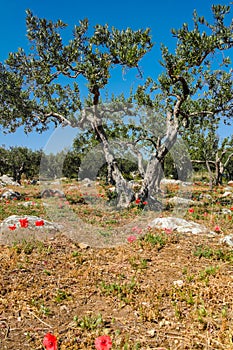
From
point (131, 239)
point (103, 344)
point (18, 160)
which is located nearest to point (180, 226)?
point (131, 239)

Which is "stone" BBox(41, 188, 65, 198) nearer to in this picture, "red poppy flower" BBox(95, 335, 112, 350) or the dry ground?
the dry ground

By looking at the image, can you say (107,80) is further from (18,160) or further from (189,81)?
(18,160)

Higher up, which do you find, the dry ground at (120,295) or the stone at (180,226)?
the stone at (180,226)

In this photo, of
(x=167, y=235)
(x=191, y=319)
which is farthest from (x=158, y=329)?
(x=167, y=235)

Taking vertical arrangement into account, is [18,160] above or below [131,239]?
above

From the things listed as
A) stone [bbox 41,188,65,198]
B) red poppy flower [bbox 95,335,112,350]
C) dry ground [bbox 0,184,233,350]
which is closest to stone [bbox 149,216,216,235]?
dry ground [bbox 0,184,233,350]

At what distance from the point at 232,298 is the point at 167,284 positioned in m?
1.19

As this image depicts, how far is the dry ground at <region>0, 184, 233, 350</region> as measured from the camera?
4020 mm

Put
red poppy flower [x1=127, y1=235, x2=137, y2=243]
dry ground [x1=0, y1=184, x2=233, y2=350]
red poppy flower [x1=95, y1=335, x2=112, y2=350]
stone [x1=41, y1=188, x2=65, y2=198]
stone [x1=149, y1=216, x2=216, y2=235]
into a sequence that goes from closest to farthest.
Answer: red poppy flower [x1=95, y1=335, x2=112, y2=350] → dry ground [x1=0, y1=184, x2=233, y2=350] → red poppy flower [x1=127, y1=235, x2=137, y2=243] → stone [x1=149, y1=216, x2=216, y2=235] → stone [x1=41, y1=188, x2=65, y2=198]

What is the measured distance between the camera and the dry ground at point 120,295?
4.02m

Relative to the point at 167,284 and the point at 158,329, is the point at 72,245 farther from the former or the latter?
the point at 158,329

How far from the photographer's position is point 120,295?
520 cm

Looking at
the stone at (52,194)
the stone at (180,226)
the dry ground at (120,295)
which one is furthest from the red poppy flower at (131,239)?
the stone at (52,194)

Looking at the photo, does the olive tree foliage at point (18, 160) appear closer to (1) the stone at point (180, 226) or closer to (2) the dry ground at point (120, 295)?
(1) the stone at point (180, 226)
